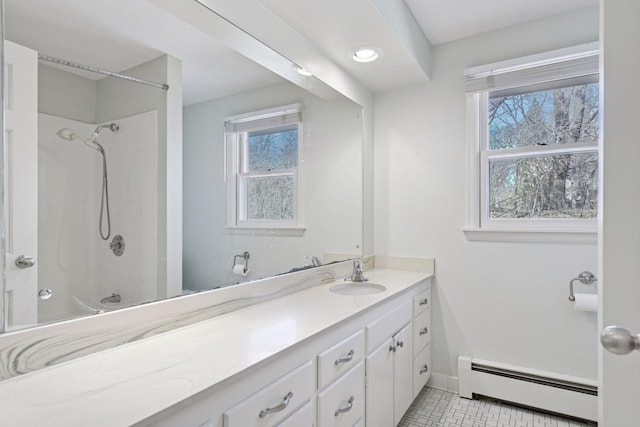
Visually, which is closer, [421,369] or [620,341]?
[620,341]

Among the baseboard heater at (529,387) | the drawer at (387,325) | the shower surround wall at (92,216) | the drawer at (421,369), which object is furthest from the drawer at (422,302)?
the shower surround wall at (92,216)

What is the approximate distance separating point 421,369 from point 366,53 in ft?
6.35

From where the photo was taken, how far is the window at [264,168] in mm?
1717

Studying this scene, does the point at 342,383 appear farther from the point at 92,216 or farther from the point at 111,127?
the point at 111,127

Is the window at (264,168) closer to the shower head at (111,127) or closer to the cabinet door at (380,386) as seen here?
the shower head at (111,127)

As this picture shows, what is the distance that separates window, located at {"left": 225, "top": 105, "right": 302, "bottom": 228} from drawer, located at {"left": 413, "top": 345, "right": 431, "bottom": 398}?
1.13m

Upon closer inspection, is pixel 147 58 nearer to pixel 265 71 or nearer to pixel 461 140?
pixel 265 71

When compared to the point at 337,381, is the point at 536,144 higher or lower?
higher

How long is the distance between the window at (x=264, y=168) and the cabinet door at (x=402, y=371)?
860 mm

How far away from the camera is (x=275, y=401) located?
1.06 metres

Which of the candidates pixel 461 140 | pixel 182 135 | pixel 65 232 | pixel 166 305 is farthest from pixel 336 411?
pixel 461 140

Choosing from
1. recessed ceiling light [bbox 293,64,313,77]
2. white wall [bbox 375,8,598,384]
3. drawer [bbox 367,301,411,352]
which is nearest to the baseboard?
white wall [bbox 375,8,598,384]

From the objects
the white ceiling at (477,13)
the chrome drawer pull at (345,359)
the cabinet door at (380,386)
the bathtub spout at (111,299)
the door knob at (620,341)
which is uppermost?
the white ceiling at (477,13)

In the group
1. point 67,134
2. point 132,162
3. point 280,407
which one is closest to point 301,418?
Result: point 280,407
